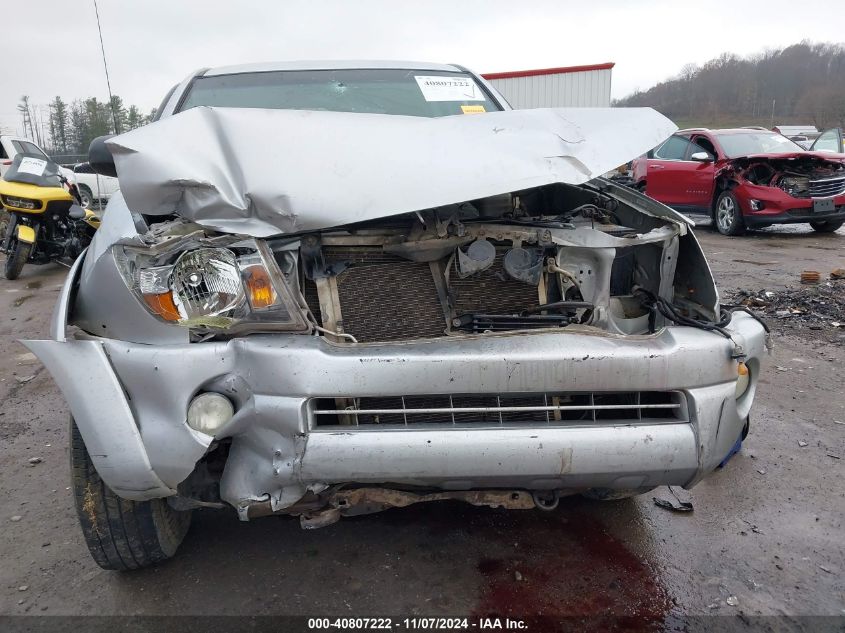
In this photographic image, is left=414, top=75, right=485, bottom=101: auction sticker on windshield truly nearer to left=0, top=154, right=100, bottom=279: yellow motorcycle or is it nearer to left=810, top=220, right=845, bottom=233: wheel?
left=0, top=154, right=100, bottom=279: yellow motorcycle

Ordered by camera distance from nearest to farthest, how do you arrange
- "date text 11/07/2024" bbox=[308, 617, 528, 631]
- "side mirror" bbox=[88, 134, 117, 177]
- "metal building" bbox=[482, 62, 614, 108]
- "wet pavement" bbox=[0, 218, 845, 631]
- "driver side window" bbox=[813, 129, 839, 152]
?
1. "date text 11/07/2024" bbox=[308, 617, 528, 631]
2. "wet pavement" bbox=[0, 218, 845, 631]
3. "side mirror" bbox=[88, 134, 117, 177]
4. "driver side window" bbox=[813, 129, 839, 152]
5. "metal building" bbox=[482, 62, 614, 108]

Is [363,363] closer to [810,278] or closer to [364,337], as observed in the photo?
[364,337]

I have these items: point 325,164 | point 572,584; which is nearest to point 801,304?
point 572,584

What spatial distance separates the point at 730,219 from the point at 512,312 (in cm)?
876

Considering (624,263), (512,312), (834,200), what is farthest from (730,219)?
(512,312)

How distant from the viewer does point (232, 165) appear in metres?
2.02

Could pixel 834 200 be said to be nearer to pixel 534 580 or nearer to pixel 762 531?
pixel 762 531

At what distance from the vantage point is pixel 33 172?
312 inches

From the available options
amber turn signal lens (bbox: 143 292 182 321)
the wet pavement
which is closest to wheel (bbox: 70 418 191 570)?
the wet pavement

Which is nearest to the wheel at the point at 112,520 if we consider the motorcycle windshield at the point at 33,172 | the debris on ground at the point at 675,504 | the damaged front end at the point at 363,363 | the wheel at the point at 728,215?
the damaged front end at the point at 363,363

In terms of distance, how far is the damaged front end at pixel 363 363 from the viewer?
175 cm

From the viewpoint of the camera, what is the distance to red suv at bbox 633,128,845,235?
356 inches

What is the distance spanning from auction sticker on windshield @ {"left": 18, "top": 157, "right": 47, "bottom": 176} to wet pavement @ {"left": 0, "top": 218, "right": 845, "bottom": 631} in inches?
238

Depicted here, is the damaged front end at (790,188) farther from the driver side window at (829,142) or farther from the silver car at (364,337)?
the silver car at (364,337)
